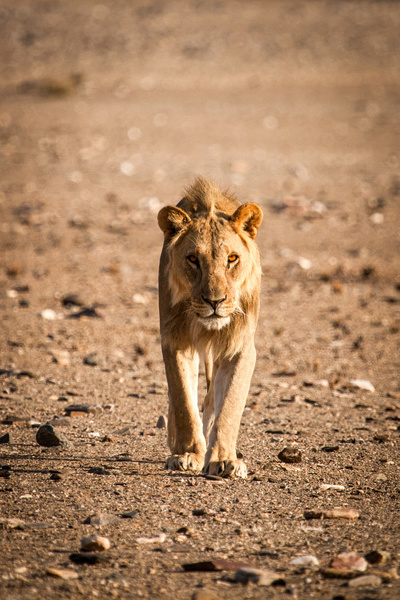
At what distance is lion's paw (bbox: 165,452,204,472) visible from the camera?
4.53 meters

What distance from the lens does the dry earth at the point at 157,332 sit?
3617mm

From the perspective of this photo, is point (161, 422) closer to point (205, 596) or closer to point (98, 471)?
point (98, 471)

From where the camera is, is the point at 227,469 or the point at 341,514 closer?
the point at 341,514

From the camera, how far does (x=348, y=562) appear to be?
3389 millimetres

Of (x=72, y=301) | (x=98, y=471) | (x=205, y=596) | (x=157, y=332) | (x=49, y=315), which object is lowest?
(x=205, y=596)

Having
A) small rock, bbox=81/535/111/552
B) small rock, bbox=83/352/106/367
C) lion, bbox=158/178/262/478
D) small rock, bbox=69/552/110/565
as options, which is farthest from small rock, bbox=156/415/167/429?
small rock, bbox=69/552/110/565

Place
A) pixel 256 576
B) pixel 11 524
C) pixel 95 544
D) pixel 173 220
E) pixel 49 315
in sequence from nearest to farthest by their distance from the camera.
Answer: pixel 256 576
pixel 95 544
pixel 11 524
pixel 173 220
pixel 49 315

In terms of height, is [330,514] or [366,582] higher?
[330,514]

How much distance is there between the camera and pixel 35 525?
374cm

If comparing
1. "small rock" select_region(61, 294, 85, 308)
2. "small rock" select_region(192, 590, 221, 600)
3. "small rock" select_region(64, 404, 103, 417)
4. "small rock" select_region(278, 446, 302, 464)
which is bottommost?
"small rock" select_region(192, 590, 221, 600)

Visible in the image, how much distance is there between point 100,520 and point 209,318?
4.00ft

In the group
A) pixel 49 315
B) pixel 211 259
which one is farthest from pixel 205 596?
pixel 49 315

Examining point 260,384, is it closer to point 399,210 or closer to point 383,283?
point 383,283

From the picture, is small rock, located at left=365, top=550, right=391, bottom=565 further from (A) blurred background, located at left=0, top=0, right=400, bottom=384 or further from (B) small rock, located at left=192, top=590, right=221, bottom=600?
(A) blurred background, located at left=0, top=0, right=400, bottom=384
